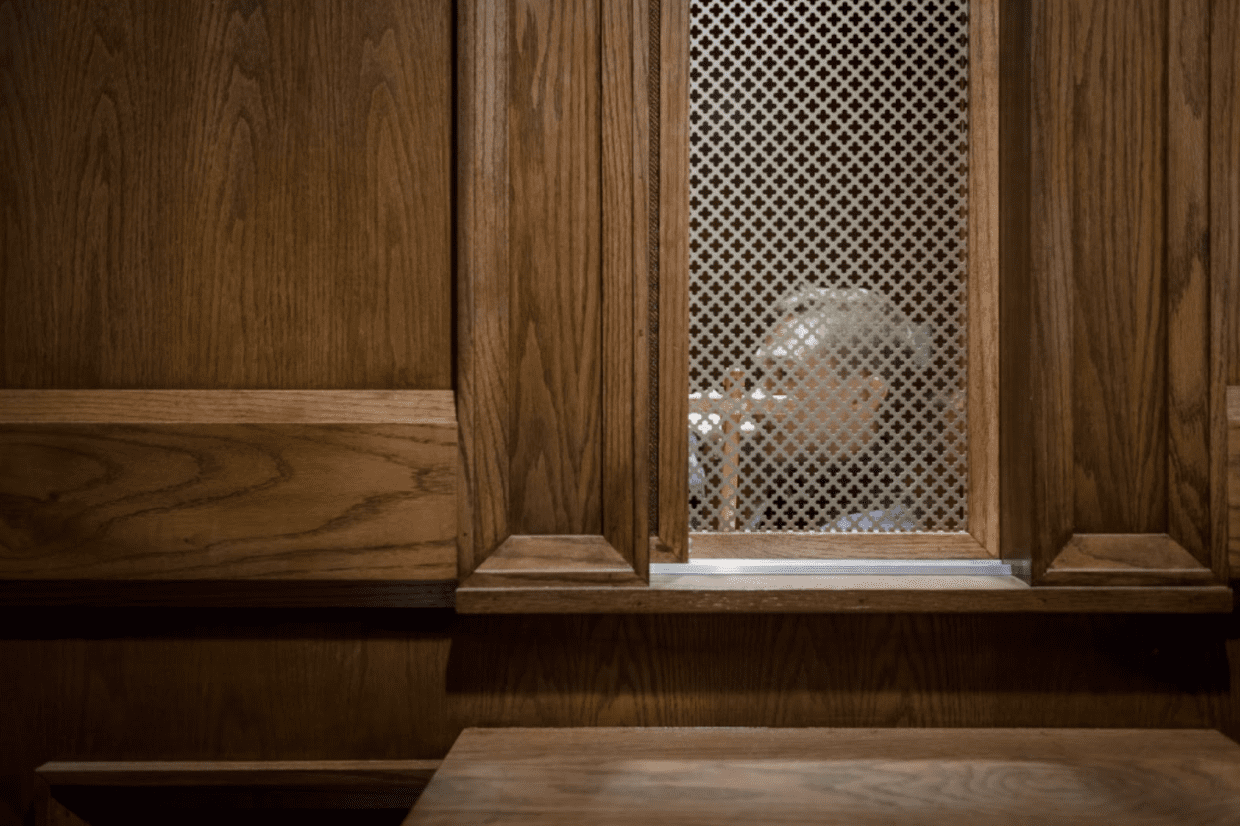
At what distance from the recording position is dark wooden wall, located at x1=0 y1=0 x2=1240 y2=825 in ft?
5.37

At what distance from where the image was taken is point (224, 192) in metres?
1.64

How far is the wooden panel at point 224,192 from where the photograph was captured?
1635 millimetres

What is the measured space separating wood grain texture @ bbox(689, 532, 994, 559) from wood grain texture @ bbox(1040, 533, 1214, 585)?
0.68 ft

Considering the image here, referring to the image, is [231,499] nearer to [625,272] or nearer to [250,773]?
[250,773]

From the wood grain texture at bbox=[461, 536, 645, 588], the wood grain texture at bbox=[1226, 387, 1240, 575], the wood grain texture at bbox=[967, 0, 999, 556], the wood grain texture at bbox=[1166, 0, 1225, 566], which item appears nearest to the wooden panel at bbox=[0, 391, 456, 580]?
the wood grain texture at bbox=[461, 536, 645, 588]

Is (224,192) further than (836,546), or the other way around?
(836,546)

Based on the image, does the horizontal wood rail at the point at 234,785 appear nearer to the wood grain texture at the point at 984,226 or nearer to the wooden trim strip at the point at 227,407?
the wooden trim strip at the point at 227,407

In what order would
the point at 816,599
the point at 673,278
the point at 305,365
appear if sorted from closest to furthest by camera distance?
1. the point at 816,599
2. the point at 305,365
3. the point at 673,278

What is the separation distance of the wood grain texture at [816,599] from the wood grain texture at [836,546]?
21cm

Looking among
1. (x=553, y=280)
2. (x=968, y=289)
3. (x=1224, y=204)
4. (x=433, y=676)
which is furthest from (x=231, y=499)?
(x=1224, y=204)

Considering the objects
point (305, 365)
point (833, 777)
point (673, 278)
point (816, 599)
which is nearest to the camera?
point (833, 777)

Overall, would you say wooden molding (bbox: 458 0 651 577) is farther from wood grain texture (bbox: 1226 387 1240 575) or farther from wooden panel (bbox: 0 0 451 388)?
wood grain texture (bbox: 1226 387 1240 575)

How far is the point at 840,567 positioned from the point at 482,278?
103 cm

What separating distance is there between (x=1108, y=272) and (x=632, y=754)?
1403 millimetres
